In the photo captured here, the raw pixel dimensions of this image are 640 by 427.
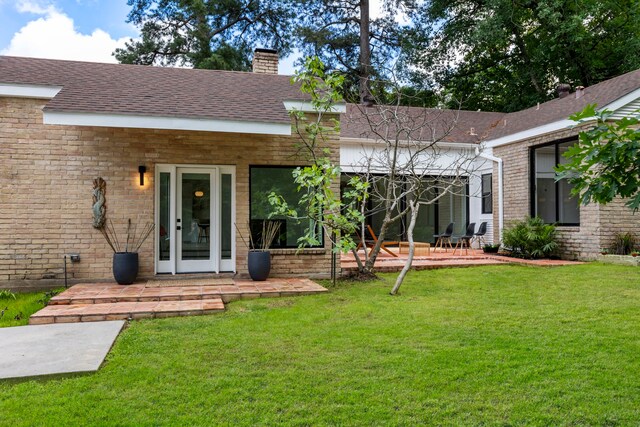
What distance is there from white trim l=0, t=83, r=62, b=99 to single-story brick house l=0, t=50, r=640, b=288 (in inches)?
0.6

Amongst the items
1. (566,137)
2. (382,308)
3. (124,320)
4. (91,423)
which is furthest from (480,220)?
(91,423)

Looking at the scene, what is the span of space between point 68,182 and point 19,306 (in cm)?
225

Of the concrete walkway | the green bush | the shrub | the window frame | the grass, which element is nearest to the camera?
the concrete walkway

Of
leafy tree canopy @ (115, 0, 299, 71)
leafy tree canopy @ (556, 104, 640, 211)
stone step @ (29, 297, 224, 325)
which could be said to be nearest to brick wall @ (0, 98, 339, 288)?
stone step @ (29, 297, 224, 325)

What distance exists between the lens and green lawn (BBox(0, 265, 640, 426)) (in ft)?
9.89

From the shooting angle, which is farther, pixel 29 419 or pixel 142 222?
pixel 142 222

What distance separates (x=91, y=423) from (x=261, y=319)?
9.12ft

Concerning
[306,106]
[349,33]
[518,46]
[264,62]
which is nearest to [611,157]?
[306,106]

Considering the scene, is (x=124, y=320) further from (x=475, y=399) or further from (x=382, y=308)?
(x=475, y=399)

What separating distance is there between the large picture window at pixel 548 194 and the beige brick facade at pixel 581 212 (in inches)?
9.8

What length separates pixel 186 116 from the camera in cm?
745

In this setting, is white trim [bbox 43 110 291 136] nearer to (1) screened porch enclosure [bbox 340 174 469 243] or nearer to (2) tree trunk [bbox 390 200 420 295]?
(2) tree trunk [bbox 390 200 420 295]

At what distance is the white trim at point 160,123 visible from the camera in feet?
22.9

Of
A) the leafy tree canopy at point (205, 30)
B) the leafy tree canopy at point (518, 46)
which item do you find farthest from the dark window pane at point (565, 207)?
the leafy tree canopy at point (205, 30)
